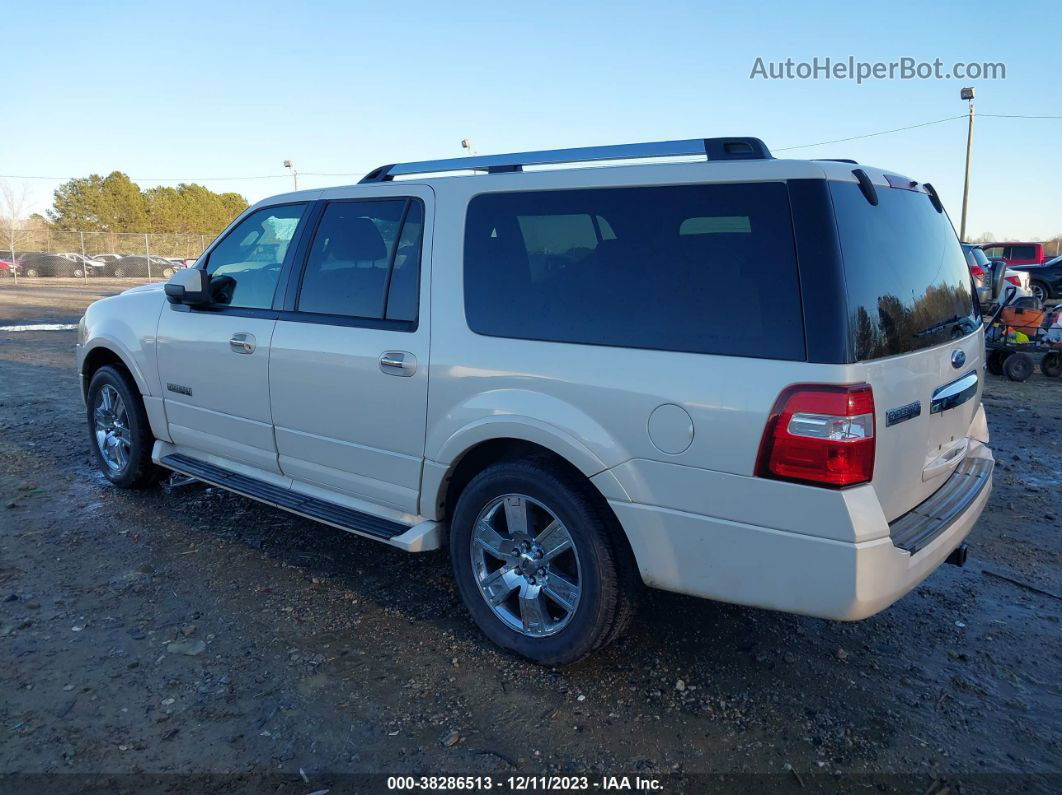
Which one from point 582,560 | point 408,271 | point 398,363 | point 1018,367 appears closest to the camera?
point 582,560

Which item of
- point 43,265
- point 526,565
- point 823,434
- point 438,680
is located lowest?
point 438,680

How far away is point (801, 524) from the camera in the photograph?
2564 mm

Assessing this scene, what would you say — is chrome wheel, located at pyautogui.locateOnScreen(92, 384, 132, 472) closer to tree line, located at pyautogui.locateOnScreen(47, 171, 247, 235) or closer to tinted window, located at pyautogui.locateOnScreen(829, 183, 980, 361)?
tinted window, located at pyautogui.locateOnScreen(829, 183, 980, 361)

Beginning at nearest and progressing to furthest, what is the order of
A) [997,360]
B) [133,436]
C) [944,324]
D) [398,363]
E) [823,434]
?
[823,434]
[944,324]
[398,363]
[133,436]
[997,360]

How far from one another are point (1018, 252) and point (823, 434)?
2960 centimetres

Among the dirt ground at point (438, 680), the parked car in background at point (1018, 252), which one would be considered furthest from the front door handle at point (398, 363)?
the parked car in background at point (1018, 252)

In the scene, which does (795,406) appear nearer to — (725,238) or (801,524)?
(801,524)

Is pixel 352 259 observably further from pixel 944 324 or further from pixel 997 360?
pixel 997 360

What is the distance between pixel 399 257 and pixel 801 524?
2195 millimetres

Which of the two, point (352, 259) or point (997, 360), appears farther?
point (997, 360)

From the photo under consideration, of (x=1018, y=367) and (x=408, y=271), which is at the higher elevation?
(x=408, y=271)

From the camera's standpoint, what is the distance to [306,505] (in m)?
4.03

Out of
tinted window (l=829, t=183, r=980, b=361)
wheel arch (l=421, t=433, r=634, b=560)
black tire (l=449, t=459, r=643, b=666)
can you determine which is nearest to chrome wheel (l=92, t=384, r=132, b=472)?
wheel arch (l=421, t=433, r=634, b=560)

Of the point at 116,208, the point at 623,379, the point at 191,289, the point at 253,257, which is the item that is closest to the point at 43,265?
the point at 116,208
